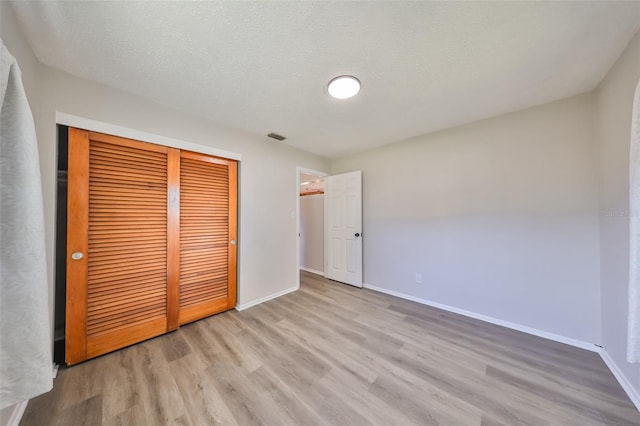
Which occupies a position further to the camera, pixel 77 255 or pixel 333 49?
pixel 77 255

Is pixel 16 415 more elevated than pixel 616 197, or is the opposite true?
pixel 616 197

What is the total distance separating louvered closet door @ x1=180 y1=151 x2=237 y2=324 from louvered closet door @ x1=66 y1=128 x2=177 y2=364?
7.2 inches

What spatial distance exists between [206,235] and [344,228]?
2176 millimetres

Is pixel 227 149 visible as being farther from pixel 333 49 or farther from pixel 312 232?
pixel 312 232

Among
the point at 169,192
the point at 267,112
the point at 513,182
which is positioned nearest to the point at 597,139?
the point at 513,182

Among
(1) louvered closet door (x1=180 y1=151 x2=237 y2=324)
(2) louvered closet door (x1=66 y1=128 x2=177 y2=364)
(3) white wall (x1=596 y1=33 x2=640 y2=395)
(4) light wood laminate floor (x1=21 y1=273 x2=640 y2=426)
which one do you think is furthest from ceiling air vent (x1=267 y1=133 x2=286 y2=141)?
(3) white wall (x1=596 y1=33 x2=640 y2=395)

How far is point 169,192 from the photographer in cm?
213

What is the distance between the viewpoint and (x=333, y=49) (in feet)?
4.61

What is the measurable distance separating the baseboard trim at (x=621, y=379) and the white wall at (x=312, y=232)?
140 inches

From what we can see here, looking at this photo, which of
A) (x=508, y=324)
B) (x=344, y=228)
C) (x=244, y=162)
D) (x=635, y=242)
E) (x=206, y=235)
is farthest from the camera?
(x=344, y=228)

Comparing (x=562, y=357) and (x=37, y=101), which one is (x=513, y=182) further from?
(x=37, y=101)

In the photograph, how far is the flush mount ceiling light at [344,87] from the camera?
5.55 feet

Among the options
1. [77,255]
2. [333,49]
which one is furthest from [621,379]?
[77,255]

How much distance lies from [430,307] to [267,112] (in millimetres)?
3143
